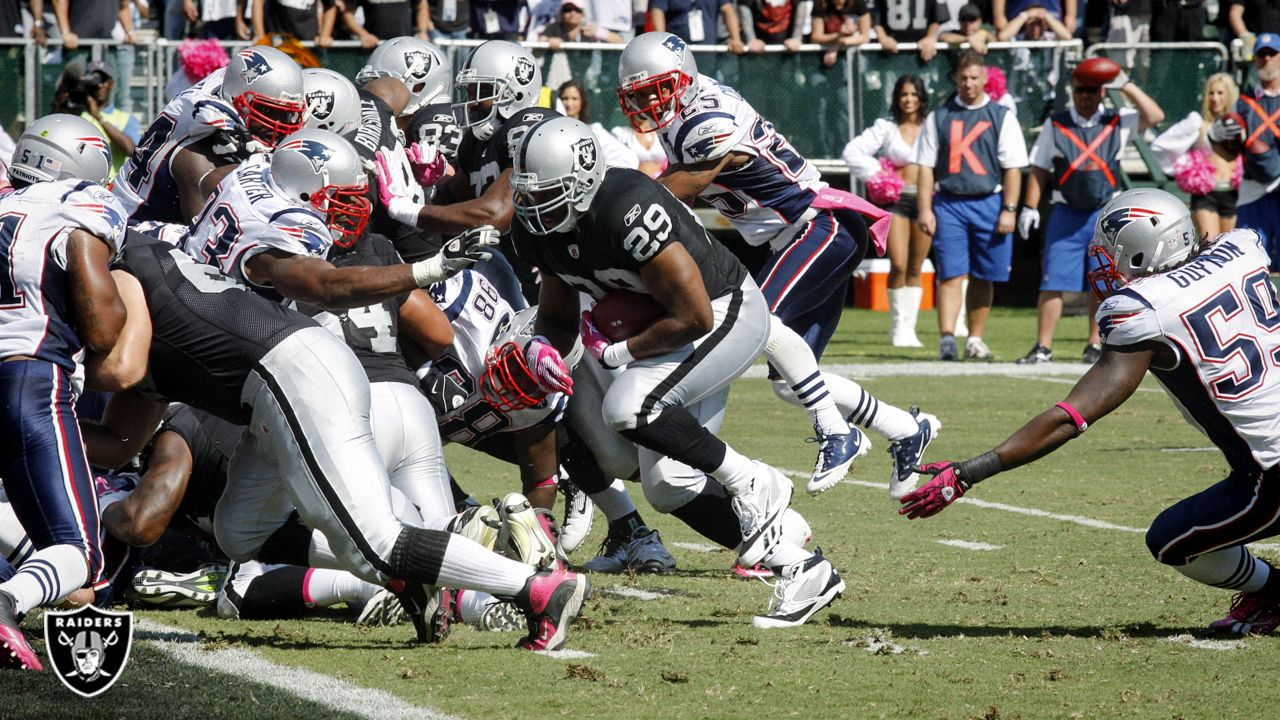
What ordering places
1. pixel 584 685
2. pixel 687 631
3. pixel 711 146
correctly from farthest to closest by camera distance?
1. pixel 711 146
2. pixel 687 631
3. pixel 584 685

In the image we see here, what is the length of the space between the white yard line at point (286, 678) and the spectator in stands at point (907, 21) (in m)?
10.7

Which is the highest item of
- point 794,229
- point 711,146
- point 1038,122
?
point 711,146

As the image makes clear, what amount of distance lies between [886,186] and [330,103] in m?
7.33

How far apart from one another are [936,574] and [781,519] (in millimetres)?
835

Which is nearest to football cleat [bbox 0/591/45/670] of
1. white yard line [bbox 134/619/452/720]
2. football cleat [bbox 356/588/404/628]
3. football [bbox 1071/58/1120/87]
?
white yard line [bbox 134/619/452/720]

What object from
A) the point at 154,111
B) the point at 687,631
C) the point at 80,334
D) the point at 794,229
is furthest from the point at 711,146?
the point at 154,111

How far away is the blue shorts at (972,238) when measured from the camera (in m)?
12.1

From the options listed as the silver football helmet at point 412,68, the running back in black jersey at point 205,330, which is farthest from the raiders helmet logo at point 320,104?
the running back in black jersey at point 205,330

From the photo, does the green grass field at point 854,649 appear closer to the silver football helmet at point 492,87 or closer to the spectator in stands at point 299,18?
the silver football helmet at point 492,87

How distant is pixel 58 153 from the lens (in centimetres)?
479

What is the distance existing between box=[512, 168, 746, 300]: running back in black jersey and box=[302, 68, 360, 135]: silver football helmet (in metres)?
1.27

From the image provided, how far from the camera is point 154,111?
1346cm

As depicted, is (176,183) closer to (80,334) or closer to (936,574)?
(80,334)

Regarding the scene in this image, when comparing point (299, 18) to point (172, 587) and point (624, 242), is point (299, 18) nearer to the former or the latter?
point (172, 587)
